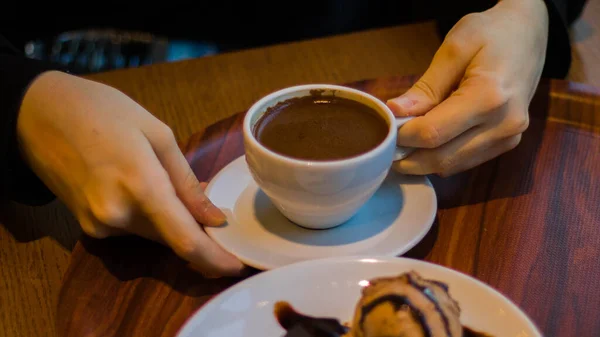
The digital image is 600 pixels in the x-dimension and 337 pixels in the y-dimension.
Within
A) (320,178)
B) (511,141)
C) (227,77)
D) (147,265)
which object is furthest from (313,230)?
(227,77)

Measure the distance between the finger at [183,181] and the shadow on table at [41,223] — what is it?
0.25 meters

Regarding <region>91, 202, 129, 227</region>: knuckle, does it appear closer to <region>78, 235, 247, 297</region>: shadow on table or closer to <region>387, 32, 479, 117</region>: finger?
<region>78, 235, 247, 297</region>: shadow on table

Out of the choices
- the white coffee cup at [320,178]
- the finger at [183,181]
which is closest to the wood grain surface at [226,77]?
the finger at [183,181]

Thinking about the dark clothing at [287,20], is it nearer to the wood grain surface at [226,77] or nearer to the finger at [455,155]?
the wood grain surface at [226,77]

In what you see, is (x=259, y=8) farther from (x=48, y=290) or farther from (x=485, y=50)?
(x=48, y=290)

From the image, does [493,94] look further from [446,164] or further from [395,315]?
[395,315]

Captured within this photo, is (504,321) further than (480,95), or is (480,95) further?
(480,95)

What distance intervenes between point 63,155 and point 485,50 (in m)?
0.61

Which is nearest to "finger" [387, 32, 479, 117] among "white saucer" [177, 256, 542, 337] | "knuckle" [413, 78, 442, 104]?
"knuckle" [413, 78, 442, 104]

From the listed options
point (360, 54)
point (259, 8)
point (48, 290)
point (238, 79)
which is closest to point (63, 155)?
point (48, 290)

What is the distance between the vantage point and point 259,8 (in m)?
1.44

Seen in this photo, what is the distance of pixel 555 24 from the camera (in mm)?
1017

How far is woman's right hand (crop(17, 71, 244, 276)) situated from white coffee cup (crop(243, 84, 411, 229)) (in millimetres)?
93

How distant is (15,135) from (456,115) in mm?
602
